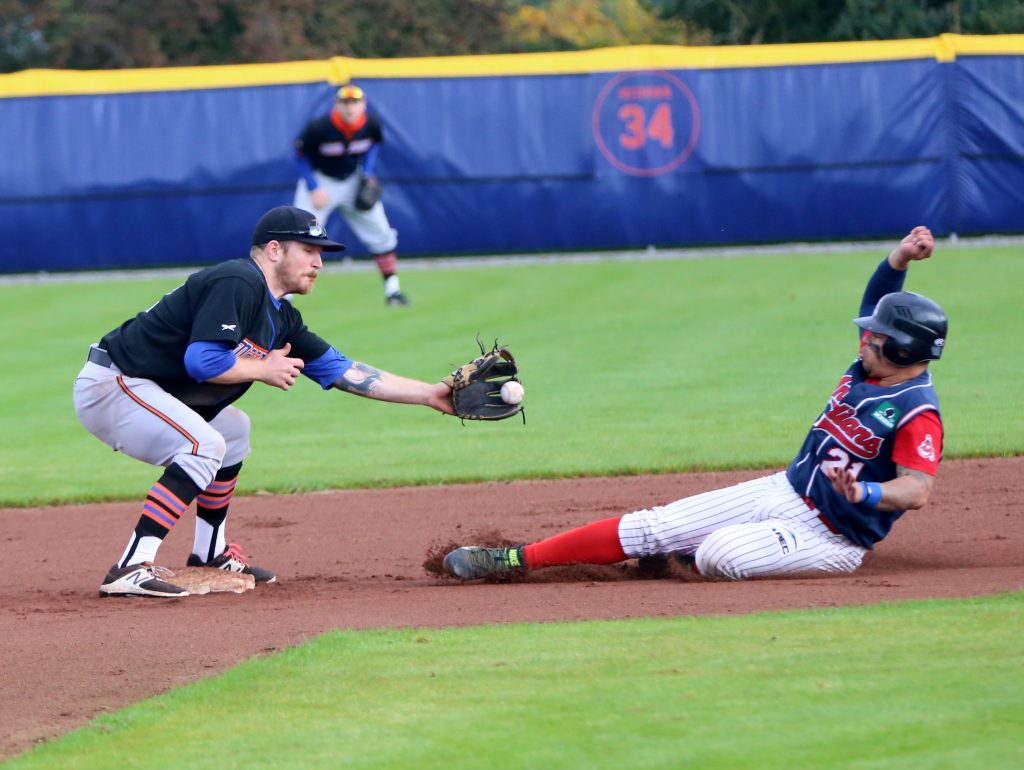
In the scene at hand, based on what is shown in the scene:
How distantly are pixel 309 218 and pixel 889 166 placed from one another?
47.2ft

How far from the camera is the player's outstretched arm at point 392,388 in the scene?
20.4 ft

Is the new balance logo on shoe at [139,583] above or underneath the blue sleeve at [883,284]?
underneath

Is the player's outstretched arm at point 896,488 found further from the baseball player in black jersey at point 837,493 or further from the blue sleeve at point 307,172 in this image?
the blue sleeve at point 307,172

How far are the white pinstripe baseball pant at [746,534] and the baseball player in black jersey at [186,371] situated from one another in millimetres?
1132

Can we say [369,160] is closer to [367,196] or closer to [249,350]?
[367,196]

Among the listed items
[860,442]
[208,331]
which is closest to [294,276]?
[208,331]

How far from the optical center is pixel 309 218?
19.6 ft

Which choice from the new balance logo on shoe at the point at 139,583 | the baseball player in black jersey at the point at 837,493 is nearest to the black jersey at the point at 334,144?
the new balance logo on shoe at the point at 139,583

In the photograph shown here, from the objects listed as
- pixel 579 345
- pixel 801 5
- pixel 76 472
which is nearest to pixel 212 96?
pixel 579 345

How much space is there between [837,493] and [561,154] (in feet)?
46.0

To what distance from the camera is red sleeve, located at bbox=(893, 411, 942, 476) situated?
544 centimetres

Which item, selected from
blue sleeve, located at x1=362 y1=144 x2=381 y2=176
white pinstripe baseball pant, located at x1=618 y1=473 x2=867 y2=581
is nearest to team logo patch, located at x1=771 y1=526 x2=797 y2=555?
white pinstripe baseball pant, located at x1=618 y1=473 x2=867 y2=581

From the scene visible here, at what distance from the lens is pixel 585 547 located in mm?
5902

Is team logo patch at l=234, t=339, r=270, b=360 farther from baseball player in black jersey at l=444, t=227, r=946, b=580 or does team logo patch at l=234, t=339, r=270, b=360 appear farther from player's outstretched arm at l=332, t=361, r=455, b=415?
baseball player in black jersey at l=444, t=227, r=946, b=580
